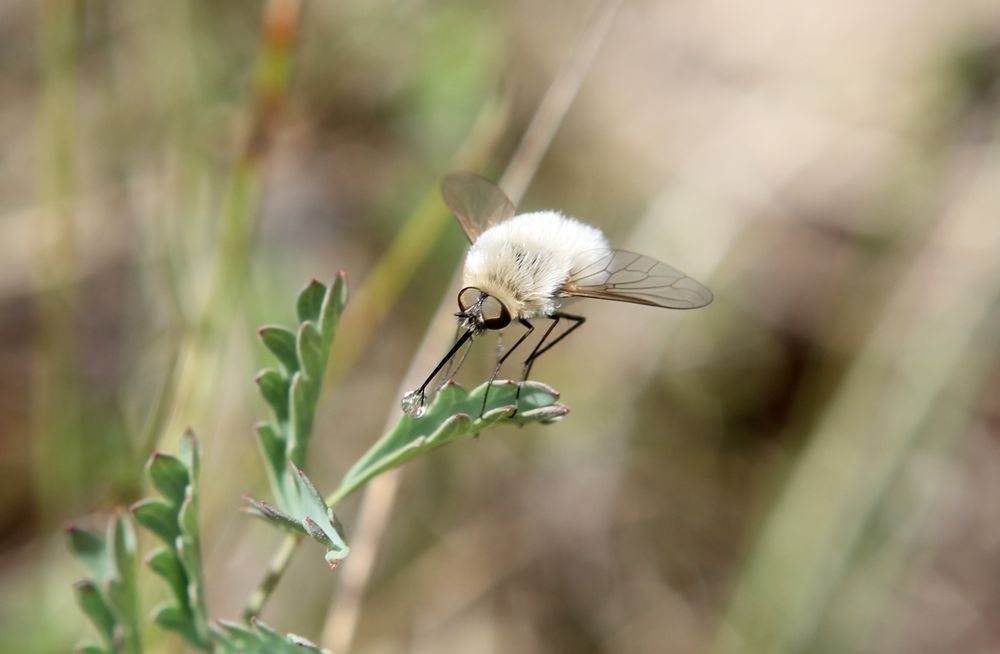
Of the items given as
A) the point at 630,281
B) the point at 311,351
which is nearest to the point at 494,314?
the point at 630,281

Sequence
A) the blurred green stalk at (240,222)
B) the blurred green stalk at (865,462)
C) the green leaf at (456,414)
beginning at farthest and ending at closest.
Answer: the blurred green stalk at (865,462), the blurred green stalk at (240,222), the green leaf at (456,414)

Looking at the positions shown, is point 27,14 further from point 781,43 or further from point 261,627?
point 261,627

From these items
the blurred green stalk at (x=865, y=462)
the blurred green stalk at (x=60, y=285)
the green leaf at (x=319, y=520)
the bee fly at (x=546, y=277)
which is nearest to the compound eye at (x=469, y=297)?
the bee fly at (x=546, y=277)

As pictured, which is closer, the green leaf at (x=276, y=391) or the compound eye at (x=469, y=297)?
the green leaf at (x=276, y=391)

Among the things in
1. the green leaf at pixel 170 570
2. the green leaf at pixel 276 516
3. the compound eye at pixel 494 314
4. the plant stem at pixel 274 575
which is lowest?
the green leaf at pixel 170 570

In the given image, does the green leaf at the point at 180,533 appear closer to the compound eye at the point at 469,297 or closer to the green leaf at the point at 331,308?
the green leaf at the point at 331,308

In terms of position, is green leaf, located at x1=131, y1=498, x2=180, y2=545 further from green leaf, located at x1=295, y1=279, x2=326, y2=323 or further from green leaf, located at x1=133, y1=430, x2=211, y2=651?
green leaf, located at x1=295, y1=279, x2=326, y2=323

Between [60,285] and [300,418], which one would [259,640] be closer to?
[300,418]

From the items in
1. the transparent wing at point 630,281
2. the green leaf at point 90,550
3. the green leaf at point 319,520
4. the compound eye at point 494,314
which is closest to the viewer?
Answer: the green leaf at point 319,520
